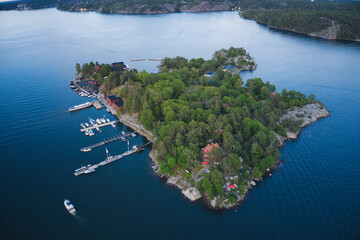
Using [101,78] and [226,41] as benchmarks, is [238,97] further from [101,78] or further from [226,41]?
[226,41]

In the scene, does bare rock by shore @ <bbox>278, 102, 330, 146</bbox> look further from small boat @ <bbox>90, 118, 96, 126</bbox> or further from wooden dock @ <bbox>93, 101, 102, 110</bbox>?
wooden dock @ <bbox>93, 101, 102, 110</bbox>

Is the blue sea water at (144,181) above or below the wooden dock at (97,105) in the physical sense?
below

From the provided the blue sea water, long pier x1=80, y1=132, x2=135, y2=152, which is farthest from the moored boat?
long pier x1=80, y1=132, x2=135, y2=152

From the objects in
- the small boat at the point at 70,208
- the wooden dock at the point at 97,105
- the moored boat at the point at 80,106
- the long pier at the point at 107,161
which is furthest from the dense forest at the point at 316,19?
the small boat at the point at 70,208

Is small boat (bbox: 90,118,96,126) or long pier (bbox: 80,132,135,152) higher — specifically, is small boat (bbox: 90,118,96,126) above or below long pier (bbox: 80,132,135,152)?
above

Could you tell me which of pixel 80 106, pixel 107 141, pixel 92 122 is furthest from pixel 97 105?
pixel 107 141

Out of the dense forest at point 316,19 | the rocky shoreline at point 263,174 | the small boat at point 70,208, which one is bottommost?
the small boat at point 70,208

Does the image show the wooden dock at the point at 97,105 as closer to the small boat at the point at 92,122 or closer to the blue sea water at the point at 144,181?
the blue sea water at the point at 144,181

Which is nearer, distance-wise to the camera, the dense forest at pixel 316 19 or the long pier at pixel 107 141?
the long pier at pixel 107 141

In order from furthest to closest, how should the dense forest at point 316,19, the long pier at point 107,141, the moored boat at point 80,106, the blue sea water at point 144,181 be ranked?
the dense forest at point 316,19 < the moored boat at point 80,106 < the long pier at point 107,141 < the blue sea water at point 144,181
